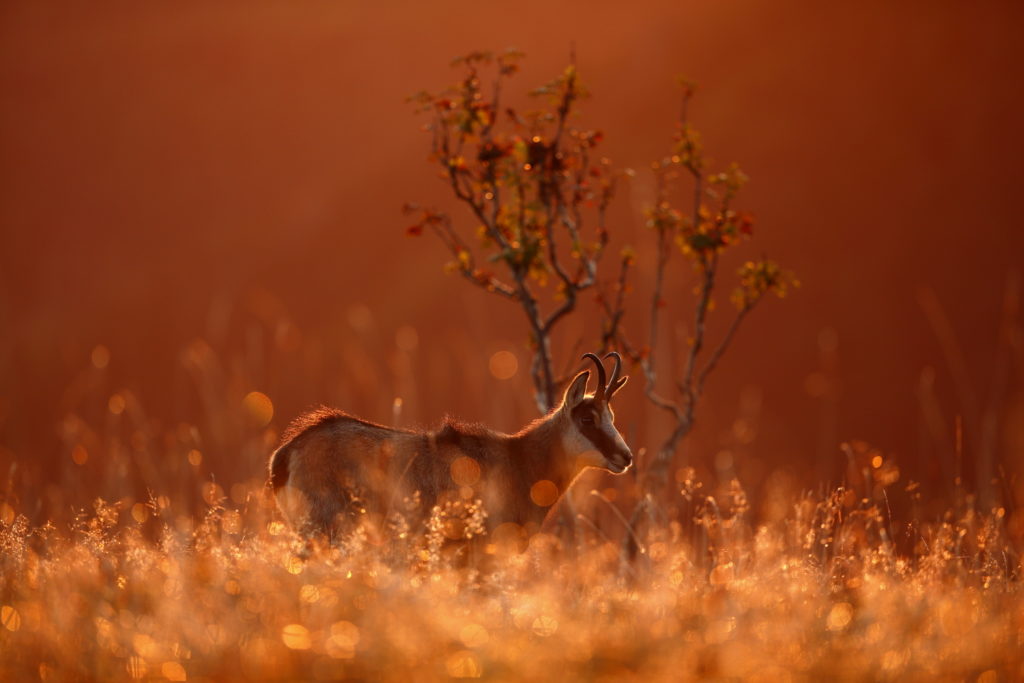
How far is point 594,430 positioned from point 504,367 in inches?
53.6

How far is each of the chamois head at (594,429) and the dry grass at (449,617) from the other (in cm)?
240

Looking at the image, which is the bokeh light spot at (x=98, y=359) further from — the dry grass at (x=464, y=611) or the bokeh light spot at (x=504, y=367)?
the bokeh light spot at (x=504, y=367)

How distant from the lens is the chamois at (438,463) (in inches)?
323

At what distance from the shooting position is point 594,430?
1002 centimetres

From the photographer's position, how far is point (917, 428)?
25.8m

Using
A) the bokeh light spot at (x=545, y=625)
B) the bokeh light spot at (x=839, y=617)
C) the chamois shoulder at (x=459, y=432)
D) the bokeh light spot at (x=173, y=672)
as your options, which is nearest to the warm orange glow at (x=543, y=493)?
the chamois shoulder at (x=459, y=432)

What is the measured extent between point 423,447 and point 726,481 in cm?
250

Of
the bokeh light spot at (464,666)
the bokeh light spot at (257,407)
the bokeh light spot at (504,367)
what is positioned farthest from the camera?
the bokeh light spot at (504,367)

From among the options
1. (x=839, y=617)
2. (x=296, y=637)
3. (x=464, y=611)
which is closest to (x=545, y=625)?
(x=464, y=611)

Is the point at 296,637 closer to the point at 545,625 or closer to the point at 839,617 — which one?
the point at 545,625

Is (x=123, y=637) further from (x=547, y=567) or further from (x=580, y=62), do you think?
(x=580, y=62)

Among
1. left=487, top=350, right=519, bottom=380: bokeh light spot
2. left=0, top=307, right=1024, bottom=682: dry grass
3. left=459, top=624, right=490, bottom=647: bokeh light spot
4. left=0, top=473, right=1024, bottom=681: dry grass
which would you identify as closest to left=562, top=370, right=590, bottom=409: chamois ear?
left=487, top=350, right=519, bottom=380: bokeh light spot

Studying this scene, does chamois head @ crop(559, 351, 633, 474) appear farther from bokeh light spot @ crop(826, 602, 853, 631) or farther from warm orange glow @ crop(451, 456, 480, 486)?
bokeh light spot @ crop(826, 602, 853, 631)

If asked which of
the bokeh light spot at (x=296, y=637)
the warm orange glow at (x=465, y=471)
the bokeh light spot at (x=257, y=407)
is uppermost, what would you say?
the bokeh light spot at (x=257, y=407)
